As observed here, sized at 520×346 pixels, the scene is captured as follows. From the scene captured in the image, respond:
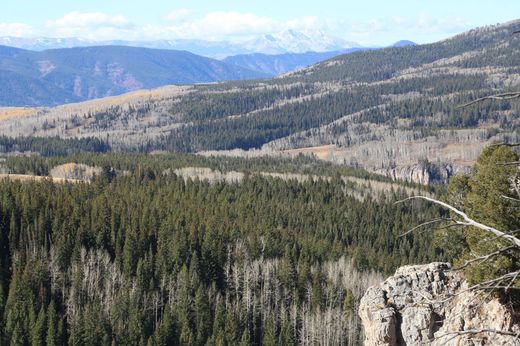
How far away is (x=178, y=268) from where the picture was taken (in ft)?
302

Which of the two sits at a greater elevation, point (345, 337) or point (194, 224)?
point (194, 224)

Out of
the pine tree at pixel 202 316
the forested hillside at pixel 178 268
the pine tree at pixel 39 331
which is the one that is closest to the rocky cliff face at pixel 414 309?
the forested hillside at pixel 178 268

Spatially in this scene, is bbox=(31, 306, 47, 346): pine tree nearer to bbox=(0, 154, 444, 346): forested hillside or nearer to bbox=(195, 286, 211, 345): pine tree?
bbox=(0, 154, 444, 346): forested hillside

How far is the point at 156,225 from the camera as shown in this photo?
105375mm

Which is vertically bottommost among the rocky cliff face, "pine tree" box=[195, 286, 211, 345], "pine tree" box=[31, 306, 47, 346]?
"pine tree" box=[195, 286, 211, 345]

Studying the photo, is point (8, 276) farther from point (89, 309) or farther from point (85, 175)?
point (85, 175)

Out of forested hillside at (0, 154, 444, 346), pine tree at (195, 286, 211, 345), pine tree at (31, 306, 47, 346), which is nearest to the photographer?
pine tree at (31, 306, 47, 346)

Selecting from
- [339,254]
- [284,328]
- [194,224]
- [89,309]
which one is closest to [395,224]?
[339,254]

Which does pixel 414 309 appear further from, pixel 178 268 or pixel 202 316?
pixel 178 268

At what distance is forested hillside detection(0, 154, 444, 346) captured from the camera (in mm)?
75875

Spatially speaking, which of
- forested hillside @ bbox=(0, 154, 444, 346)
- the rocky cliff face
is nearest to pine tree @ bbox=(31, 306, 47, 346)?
forested hillside @ bbox=(0, 154, 444, 346)

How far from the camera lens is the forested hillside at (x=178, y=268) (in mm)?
75875

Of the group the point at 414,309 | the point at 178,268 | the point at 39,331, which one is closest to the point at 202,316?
the point at 178,268

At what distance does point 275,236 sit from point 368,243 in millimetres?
18181
